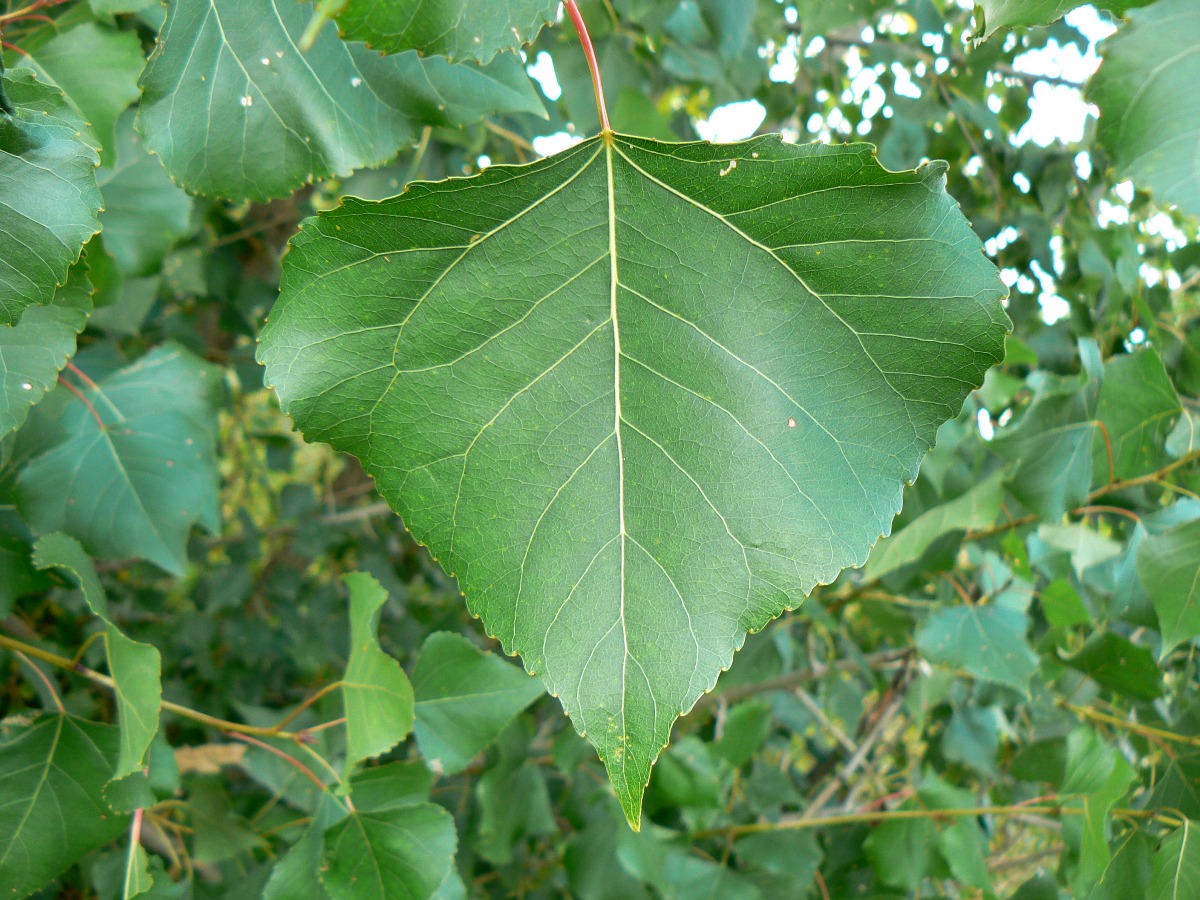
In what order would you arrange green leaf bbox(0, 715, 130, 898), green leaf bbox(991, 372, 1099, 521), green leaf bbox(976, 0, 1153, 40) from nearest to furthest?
green leaf bbox(976, 0, 1153, 40) < green leaf bbox(0, 715, 130, 898) < green leaf bbox(991, 372, 1099, 521)

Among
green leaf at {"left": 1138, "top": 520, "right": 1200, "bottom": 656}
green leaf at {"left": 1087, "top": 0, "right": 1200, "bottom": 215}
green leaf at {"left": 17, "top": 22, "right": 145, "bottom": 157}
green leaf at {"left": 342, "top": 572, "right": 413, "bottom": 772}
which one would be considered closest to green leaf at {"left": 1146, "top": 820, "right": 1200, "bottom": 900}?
green leaf at {"left": 1138, "top": 520, "right": 1200, "bottom": 656}

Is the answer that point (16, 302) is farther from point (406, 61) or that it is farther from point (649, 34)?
point (649, 34)

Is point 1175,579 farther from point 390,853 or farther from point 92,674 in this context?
point 92,674

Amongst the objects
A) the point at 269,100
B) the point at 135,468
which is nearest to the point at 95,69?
the point at 269,100

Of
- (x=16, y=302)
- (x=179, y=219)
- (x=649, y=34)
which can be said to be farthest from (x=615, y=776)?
(x=649, y=34)

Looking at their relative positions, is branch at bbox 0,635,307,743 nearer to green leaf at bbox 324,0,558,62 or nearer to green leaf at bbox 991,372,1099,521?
green leaf at bbox 324,0,558,62
